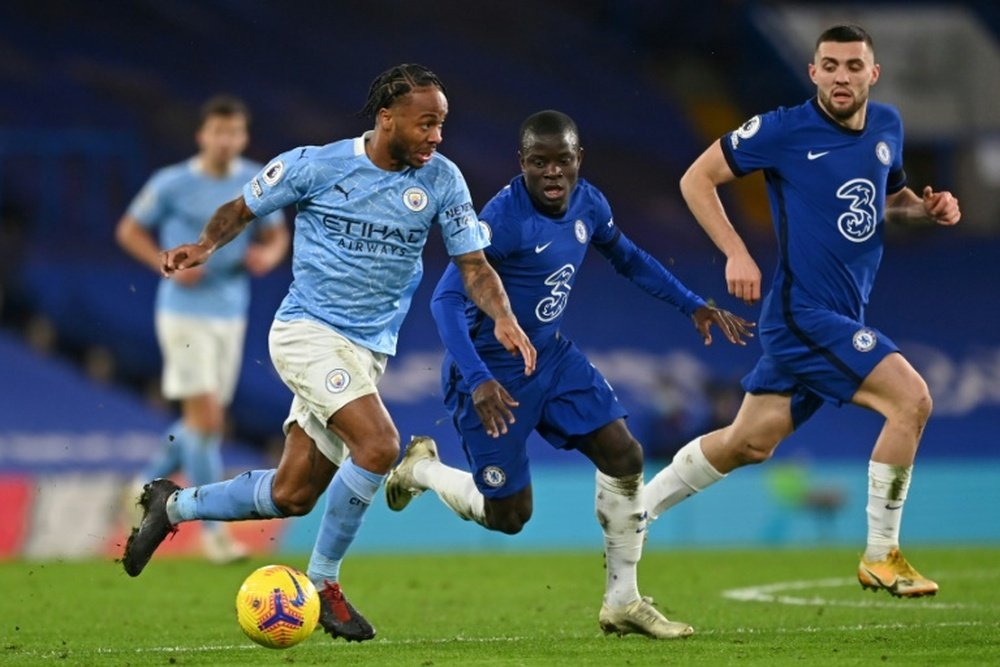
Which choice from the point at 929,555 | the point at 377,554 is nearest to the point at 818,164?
the point at 929,555

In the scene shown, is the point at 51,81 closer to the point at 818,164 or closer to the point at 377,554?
the point at 377,554

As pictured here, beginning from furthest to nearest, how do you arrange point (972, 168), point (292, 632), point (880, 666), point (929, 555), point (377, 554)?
point (972, 168) → point (377, 554) → point (929, 555) → point (292, 632) → point (880, 666)

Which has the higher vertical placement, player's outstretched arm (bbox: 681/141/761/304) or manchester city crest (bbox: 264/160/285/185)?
player's outstretched arm (bbox: 681/141/761/304)

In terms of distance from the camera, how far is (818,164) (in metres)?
7.91

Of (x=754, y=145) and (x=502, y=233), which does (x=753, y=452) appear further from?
(x=502, y=233)

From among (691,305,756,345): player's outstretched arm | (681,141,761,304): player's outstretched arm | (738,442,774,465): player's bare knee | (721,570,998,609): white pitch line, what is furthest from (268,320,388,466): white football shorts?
(721,570,998,609): white pitch line

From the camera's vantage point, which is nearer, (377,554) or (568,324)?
(377,554)

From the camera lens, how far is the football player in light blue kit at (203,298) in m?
12.2

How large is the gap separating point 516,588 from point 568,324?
879 cm

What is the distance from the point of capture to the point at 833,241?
25.9 feet

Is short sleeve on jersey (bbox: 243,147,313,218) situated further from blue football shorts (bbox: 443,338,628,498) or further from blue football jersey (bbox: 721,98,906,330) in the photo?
blue football jersey (bbox: 721,98,906,330)

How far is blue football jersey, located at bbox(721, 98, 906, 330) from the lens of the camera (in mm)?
7906

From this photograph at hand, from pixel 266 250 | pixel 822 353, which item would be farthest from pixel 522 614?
pixel 266 250

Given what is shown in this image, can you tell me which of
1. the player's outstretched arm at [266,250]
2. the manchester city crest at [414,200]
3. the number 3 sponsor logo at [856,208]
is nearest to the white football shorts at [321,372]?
the manchester city crest at [414,200]
